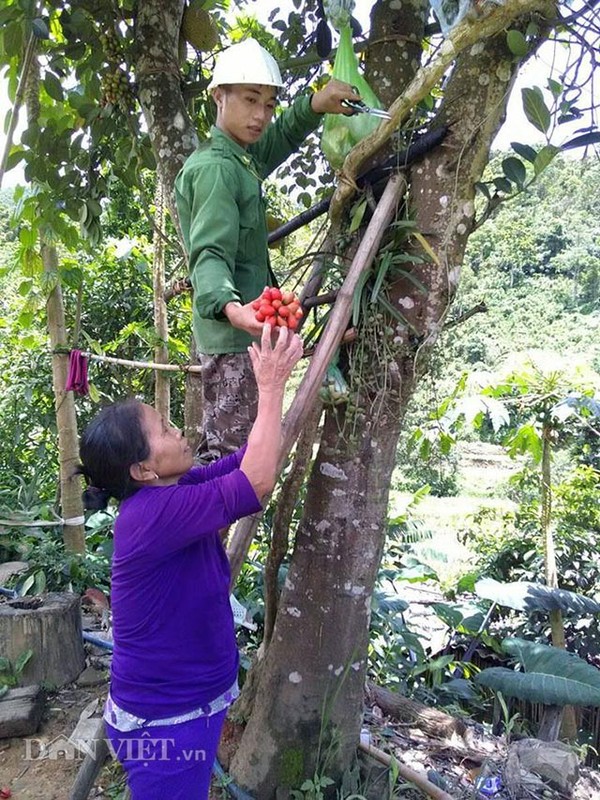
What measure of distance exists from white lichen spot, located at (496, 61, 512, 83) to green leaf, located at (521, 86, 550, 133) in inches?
4.0

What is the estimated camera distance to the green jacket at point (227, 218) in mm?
1337

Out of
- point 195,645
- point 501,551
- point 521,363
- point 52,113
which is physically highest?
point 52,113

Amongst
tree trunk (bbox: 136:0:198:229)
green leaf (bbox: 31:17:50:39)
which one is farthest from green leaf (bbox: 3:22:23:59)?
tree trunk (bbox: 136:0:198:229)

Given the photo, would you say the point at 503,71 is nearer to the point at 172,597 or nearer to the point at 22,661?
the point at 172,597

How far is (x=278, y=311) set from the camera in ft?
3.77

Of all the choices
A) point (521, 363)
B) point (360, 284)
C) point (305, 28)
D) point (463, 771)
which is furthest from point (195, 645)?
point (521, 363)

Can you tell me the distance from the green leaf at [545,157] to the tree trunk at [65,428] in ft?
8.45

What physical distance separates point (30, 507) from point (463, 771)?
3.57 meters

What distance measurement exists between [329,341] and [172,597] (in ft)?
2.02

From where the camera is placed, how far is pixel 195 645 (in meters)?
1.24

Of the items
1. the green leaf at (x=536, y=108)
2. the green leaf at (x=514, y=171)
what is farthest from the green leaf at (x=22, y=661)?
the green leaf at (x=536, y=108)

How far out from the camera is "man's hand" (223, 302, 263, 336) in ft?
3.88

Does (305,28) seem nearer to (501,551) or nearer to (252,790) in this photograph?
(252,790)

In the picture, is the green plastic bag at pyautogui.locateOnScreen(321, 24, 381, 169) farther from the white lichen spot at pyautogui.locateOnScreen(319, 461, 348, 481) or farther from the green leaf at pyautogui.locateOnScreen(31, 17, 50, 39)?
the green leaf at pyautogui.locateOnScreen(31, 17, 50, 39)
